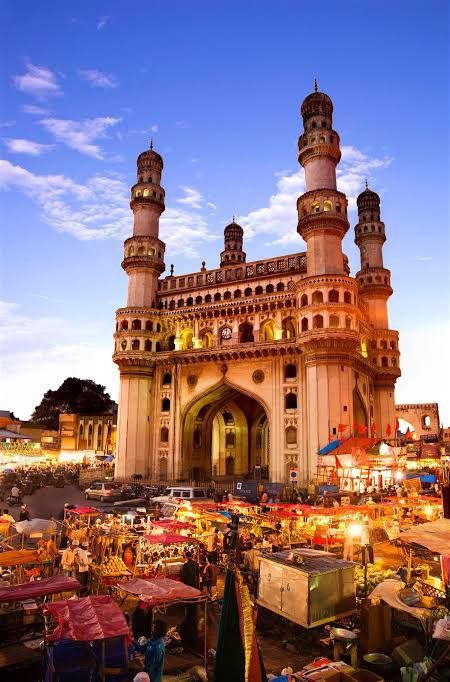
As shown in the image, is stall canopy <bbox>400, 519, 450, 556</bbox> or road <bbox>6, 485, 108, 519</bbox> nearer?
stall canopy <bbox>400, 519, 450, 556</bbox>

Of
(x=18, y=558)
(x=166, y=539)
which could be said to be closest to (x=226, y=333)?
(x=166, y=539)

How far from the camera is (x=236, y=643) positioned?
7109mm

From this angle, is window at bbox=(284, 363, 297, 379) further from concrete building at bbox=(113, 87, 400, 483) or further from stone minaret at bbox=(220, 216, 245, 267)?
stone minaret at bbox=(220, 216, 245, 267)

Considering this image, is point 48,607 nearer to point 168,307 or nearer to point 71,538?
point 71,538

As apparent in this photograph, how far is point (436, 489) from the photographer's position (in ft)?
102

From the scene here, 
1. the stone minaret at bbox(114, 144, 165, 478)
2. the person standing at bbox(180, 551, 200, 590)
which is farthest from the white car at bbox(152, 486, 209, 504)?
the person standing at bbox(180, 551, 200, 590)

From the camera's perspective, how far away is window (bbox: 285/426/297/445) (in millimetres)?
37338

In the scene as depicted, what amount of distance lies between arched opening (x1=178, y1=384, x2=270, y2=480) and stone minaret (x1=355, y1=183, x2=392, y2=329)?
1387 centimetres

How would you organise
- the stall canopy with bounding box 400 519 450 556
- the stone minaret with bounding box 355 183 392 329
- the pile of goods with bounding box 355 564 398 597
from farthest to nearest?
the stone minaret with bounding box 355 183 392 329 < the pile of goods with bounding box 355 564 398 597 < the stall canopy with bounding box 400 519 450 556

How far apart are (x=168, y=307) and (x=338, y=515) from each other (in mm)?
28784

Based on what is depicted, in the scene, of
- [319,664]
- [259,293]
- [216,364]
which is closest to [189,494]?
[216,364]

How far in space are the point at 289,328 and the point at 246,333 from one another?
3632 millimetres

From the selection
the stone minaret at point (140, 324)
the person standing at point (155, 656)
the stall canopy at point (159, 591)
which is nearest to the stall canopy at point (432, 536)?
the stall canopy at point (159, 591)

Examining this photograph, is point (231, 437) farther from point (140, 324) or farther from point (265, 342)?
point (265, 342)
